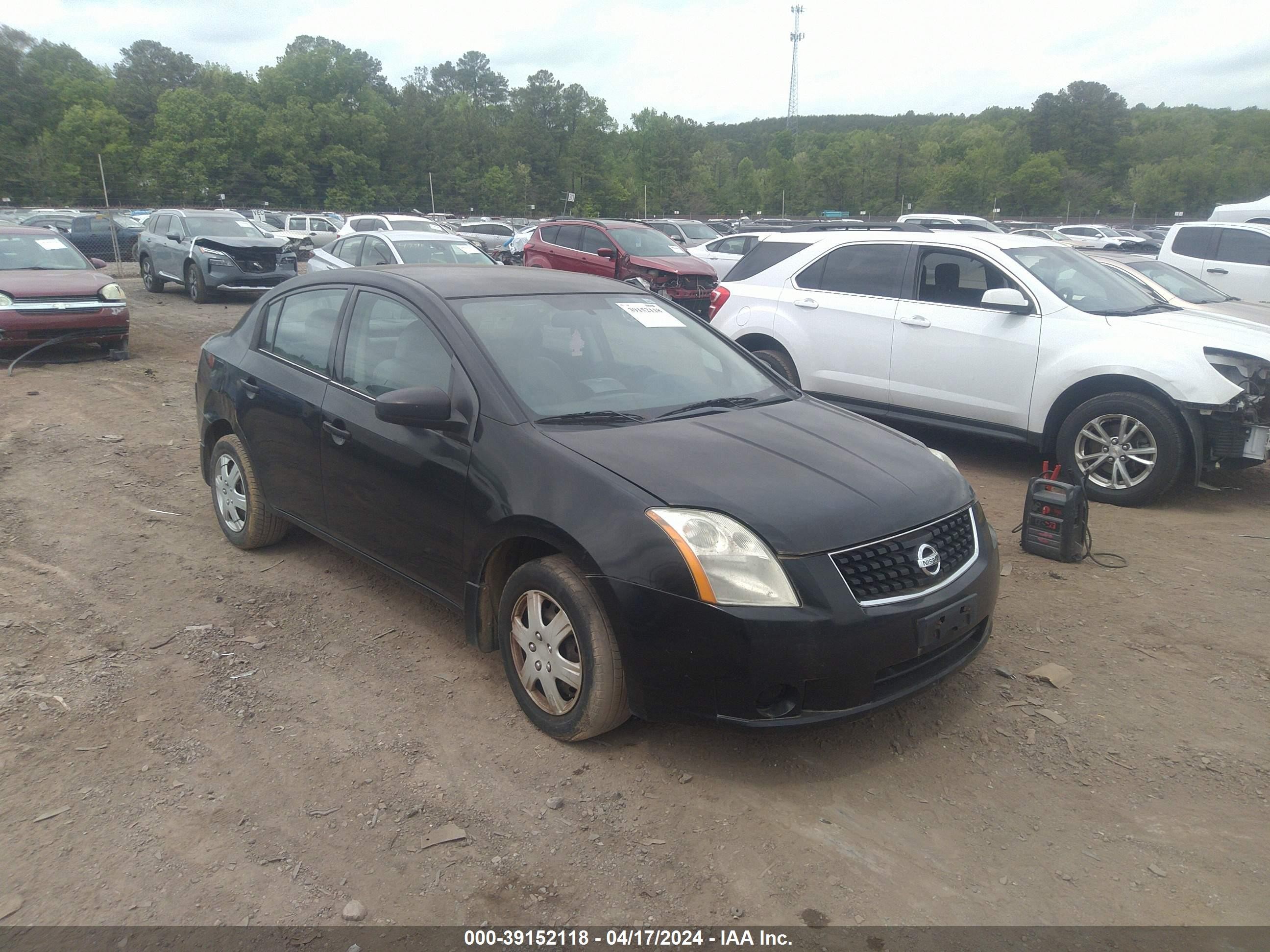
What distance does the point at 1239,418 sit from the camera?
19.8ft

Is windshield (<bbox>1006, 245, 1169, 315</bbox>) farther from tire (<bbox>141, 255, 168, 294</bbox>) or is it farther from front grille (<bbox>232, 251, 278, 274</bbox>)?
tire (<bbox>141, 255, 168, 294</bbox>)

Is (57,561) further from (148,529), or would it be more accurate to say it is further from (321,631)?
(321,631)

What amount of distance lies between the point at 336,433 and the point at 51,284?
9.25 m

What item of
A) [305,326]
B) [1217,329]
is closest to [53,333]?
[305,326]

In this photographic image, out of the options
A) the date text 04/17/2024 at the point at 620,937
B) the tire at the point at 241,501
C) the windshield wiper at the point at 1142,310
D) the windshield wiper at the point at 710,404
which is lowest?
the date text 04/17/2024 at the point at 620,937

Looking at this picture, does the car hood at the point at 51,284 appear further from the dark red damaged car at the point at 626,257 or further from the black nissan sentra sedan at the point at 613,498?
the black nissan sentra sedan at the point at 613,498

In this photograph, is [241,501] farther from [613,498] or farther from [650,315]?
[613,498]

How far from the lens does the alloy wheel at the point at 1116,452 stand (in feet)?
20.7

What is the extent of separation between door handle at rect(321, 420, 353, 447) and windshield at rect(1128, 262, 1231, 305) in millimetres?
7868

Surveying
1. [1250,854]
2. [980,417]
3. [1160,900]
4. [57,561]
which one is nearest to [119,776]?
[57,561]

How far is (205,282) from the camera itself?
16703 mm

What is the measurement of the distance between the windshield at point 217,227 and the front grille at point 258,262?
2.37 ft

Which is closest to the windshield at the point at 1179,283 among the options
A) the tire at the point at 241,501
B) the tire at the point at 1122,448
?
the tire at the point at 1122,448

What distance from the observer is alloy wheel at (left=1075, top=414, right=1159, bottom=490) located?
20.7 ft
